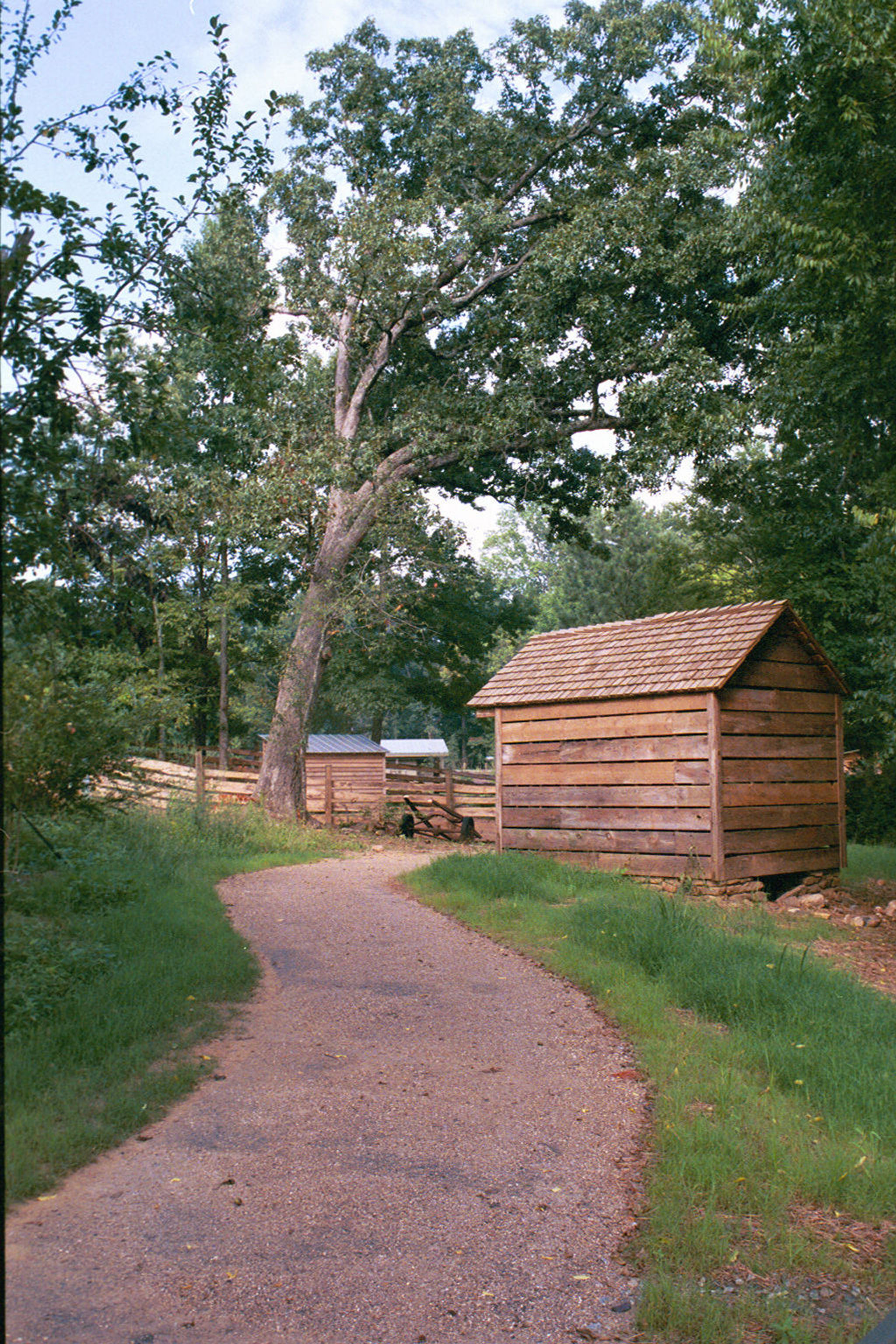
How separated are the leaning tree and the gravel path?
1436 centimetres

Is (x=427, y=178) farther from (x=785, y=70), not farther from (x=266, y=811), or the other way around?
(x=266, y=811)

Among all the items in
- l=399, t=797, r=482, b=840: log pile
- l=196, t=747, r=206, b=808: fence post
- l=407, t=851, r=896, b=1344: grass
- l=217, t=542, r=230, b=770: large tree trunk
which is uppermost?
l=217, t=542, r=230, b=770: large tree trunk

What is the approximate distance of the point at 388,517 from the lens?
20.2 metres

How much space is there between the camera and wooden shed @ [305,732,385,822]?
75.7ft

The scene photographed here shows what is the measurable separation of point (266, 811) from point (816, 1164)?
16451mm

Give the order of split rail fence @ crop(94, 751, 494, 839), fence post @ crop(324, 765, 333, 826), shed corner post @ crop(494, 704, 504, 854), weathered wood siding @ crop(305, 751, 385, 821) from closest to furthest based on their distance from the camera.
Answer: shed corner post @ crop(494, 704, 504, 854)
split rail fence @ crop(94, 751, 494, 839)
fence post @ crop(324, 765, 333, 826)
weathered wood siding @ crop(305, 751, 385, 821)

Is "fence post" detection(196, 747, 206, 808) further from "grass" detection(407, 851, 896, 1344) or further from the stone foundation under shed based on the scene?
"grass" detection(407, 851, 896, 1344)

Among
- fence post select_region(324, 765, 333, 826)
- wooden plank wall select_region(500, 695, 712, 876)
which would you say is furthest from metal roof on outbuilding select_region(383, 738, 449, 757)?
wooden plank wall select_region(500, 695, 712, 876)

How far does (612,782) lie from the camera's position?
1373 cm

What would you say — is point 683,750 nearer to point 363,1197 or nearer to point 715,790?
point 715,790

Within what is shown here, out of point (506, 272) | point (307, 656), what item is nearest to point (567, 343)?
point (506, 272)

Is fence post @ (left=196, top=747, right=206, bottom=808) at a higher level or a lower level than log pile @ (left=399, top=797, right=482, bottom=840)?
higher

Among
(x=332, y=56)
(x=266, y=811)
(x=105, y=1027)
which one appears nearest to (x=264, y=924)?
(x=105, y=1027)

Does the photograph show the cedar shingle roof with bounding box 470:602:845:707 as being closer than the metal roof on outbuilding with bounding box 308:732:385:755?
Yes
